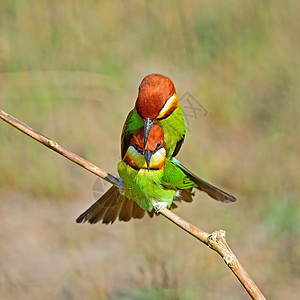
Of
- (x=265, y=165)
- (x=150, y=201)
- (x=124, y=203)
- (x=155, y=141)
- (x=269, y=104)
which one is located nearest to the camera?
(x=155, y=141)

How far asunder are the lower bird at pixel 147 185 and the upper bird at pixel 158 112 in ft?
0.17

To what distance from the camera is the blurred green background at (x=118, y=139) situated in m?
3.61

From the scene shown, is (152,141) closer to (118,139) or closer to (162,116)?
(162,116)

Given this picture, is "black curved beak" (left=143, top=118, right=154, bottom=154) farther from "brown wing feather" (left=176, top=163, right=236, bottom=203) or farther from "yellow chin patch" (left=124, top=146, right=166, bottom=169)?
"brown wing feather" (left=176, top=163, right=236, bottom=203)

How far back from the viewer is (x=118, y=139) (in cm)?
493

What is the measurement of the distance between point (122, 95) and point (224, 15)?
1409 millimetres

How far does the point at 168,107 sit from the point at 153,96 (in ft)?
0.59

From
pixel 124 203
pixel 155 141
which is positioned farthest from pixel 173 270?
pixel 155 141

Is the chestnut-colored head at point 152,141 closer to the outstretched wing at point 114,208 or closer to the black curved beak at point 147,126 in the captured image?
the black curved beak at point 147,126

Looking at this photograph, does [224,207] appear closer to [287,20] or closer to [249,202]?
[249,202]

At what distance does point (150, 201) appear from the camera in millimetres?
2408

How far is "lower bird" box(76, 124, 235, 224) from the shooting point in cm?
223

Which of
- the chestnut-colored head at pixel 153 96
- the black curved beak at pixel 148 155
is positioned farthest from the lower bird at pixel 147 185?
the chestnut-colored head at pixel 153 96

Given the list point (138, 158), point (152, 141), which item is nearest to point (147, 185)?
Result: point (138, 158)
